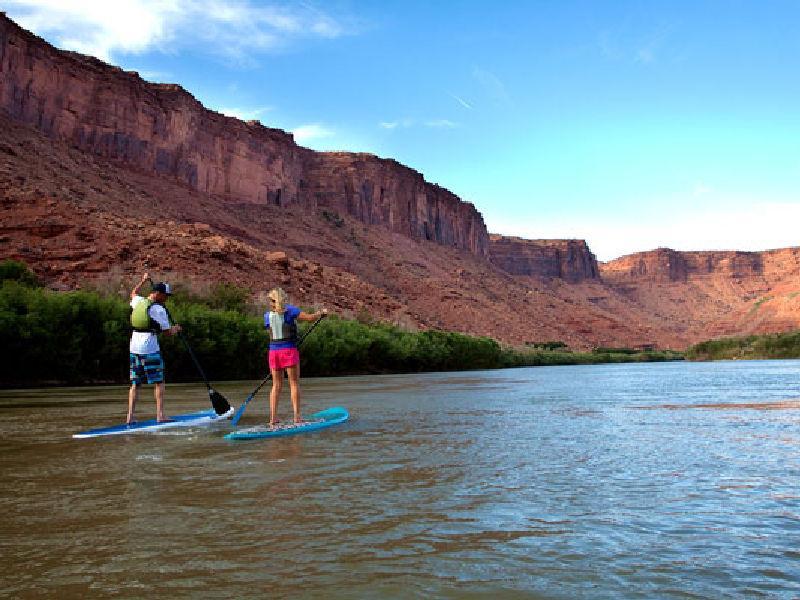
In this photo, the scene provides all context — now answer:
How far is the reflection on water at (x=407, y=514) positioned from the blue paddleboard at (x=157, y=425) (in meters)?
0.26

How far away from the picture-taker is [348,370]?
143 feet

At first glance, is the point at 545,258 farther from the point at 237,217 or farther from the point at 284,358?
the point at 284,358

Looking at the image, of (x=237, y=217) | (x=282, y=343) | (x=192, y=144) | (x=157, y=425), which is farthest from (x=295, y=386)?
(x=192, y=144)

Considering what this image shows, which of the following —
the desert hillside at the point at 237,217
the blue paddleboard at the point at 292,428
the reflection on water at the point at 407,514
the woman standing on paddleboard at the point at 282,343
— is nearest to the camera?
the reflection on water at the point at 407,514

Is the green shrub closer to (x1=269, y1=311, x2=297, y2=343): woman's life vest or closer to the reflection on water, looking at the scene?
the reflection on water

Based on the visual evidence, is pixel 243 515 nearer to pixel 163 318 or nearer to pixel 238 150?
pixel 163 318

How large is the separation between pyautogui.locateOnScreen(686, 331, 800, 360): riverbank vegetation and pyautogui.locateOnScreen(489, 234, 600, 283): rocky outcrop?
8192 cm

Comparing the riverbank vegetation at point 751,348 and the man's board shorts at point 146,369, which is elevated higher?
the man's board shorts at point 146,369

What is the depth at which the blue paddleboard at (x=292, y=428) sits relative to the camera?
972 centimetres

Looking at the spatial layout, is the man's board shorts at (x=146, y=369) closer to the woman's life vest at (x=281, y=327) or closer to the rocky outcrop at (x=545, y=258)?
the woman's life vest at (x=281, y=327)

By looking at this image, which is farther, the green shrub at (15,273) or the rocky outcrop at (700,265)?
the rocky outcrop at (700,265)

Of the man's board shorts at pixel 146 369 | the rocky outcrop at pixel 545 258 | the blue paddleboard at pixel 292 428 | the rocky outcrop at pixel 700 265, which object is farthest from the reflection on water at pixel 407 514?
the rocky outcrop at pixel 700 265

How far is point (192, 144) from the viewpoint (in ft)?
277

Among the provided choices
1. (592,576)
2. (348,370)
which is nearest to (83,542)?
(592,576)
